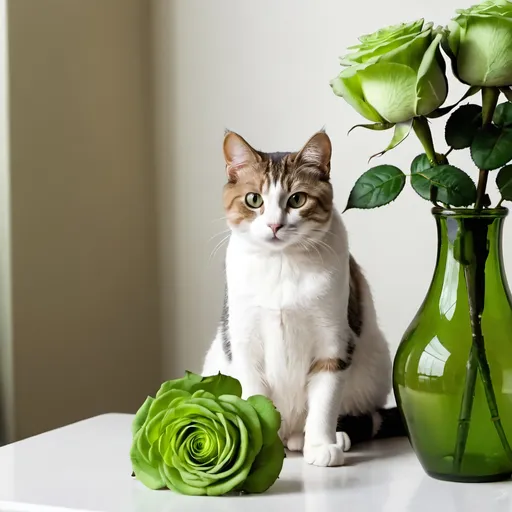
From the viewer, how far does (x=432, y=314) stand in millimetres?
921

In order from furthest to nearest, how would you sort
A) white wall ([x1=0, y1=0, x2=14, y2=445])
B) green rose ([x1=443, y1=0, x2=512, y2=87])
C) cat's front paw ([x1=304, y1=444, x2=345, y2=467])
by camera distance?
white wall ([x1=0, y1=0, x2=14, y2=445])
cat's front paw ([x1=304, y1=444, x2=345, y2=467])
green rose ([x1=443, y1=0, x2=512, y2=87])

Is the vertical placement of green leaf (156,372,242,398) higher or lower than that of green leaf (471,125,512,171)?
lower

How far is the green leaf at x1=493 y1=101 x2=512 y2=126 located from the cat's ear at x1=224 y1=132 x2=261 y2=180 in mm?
335

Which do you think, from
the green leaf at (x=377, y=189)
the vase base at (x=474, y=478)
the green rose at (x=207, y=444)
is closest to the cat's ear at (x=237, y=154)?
the green leaf at (x=377, y=189)

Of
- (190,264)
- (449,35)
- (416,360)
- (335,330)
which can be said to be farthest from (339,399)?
(190,264)

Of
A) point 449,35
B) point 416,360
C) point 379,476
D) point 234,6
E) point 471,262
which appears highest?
point 234,6

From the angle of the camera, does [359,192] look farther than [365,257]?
No

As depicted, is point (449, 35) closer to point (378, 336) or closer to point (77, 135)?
point (378, 336)

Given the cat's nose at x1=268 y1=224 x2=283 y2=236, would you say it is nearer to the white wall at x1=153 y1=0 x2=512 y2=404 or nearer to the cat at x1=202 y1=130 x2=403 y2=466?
the cat at x1=202 y1=130 x2=403 y2=466

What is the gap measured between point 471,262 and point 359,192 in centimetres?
14

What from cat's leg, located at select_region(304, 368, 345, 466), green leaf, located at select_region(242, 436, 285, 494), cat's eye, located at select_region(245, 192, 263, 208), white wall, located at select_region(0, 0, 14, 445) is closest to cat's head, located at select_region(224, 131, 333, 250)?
cat's eye, located at select_region(245, 192, 263, 208)

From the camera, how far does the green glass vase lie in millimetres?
884

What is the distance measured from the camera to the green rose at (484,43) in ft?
2.65

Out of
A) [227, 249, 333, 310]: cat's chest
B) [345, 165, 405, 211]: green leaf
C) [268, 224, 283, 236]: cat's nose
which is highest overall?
[345, 165, 405, 211]: green leaf
